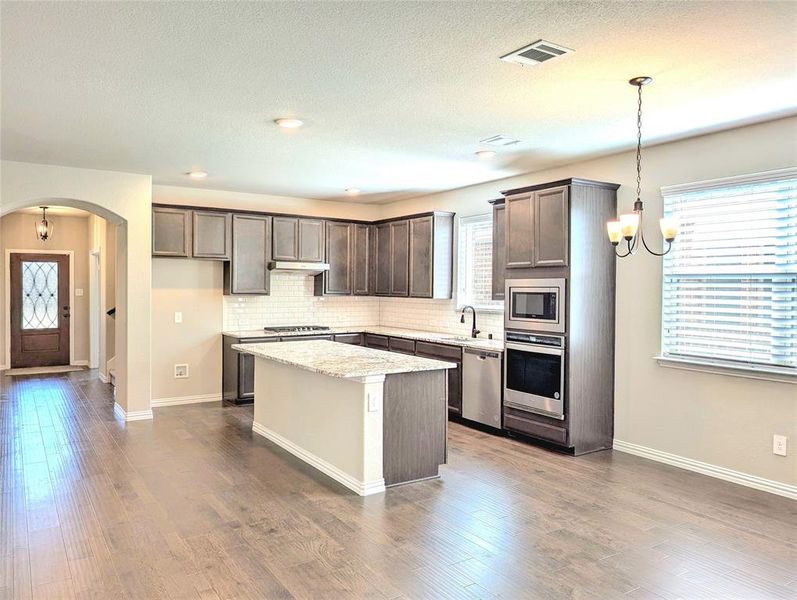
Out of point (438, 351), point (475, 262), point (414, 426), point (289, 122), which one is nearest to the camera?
point (289, 122)

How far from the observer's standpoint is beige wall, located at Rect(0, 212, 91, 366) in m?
9.80

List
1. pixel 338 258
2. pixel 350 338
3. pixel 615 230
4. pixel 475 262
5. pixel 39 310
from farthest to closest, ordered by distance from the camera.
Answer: pixel 39 310 → pixel 338 258 → pixel 350 338 → pixel 475 262 → pixel 615 230

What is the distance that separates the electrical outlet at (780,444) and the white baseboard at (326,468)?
2.71 metres

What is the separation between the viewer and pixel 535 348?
5.19 meters

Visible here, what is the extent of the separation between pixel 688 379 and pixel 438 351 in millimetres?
2541

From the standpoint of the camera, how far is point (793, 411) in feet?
13.1

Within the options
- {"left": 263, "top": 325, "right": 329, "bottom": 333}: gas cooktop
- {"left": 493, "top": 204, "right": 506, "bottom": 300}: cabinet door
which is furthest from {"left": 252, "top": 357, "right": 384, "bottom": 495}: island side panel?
{"left": 493, "top": 204, "right": 506, "bottom": 300}: cabinet door

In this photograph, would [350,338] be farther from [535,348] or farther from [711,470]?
[711,470]

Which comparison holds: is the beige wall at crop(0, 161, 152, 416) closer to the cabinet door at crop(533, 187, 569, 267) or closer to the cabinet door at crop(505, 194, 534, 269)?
the cabinet door at crop(505, 194, 534, 269)

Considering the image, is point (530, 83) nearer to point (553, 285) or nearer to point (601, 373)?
point (553, 285)

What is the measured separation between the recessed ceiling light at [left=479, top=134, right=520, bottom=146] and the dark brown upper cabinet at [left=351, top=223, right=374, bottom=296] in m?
3.42

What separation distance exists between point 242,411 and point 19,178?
125 inches

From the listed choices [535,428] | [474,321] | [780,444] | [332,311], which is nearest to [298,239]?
[332,311]

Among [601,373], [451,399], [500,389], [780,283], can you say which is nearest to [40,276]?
[451,399]
